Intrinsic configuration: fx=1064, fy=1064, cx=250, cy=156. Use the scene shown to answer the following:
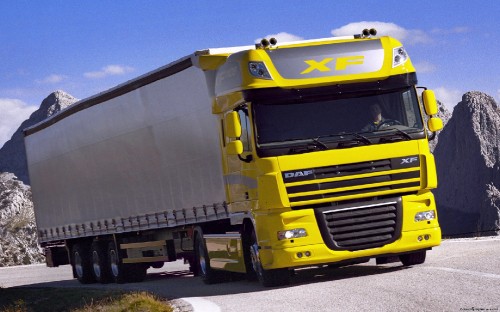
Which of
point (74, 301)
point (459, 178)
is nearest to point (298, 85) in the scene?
point (74, 301)

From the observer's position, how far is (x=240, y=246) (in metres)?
17.2

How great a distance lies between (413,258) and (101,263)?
10.5m

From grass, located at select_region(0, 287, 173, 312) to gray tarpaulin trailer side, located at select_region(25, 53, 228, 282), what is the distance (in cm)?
143

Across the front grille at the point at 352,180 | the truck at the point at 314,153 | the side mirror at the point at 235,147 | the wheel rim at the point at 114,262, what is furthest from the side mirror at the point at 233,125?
the wheel rim at the point at 114,262

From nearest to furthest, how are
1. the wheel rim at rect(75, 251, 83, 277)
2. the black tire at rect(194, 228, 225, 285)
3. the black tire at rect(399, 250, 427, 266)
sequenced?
1. the black tire at rect(399, 250, 427, 266)
2. the black tire at rect(194, 228, 225, 285)
3. the wheel rim at rect(75, 251, 83, 277)

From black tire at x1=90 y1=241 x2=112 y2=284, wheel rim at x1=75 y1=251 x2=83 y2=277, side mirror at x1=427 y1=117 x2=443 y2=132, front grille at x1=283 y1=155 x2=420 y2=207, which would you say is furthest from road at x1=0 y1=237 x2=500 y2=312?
wheel rim at x1=75 y1=251 x2=83 y2=277

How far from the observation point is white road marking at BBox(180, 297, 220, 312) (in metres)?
13.9

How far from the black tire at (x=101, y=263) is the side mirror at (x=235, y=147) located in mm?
10358

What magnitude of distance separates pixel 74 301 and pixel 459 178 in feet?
307

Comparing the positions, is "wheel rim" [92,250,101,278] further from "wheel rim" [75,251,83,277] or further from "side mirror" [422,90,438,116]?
"side mirror" [422,90,438,116]

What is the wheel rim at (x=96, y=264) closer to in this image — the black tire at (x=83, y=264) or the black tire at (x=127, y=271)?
the black tire at (x=83, y=264)

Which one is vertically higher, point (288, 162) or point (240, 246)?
point (288, 162)

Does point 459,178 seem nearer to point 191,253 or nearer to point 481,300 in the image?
point 191,253

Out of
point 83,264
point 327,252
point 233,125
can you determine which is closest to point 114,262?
point 83,264
